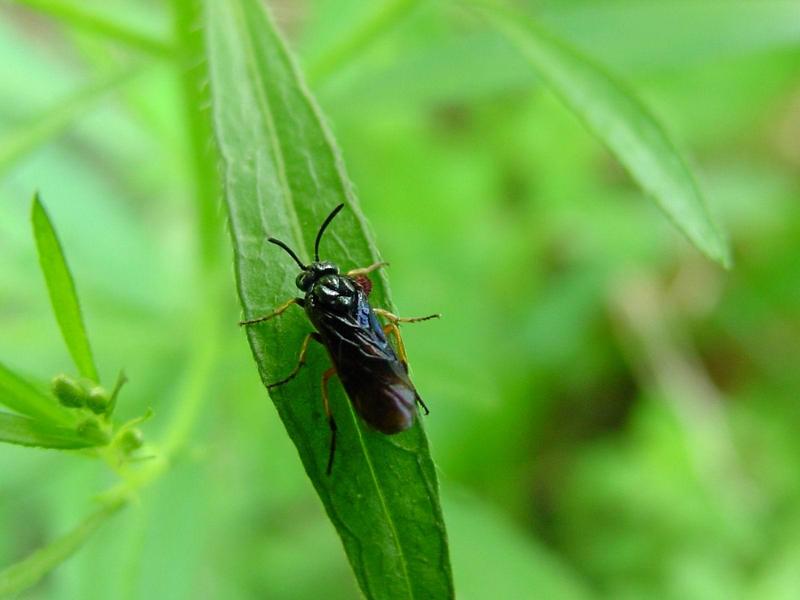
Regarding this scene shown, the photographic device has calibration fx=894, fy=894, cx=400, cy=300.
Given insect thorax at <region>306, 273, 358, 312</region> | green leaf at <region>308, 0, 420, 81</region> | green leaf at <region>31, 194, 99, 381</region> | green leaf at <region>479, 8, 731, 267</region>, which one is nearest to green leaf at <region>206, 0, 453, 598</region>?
insect thorax at <region>306, 273, 358, 312</region>

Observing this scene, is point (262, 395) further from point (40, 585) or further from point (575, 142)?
point (575, 142)

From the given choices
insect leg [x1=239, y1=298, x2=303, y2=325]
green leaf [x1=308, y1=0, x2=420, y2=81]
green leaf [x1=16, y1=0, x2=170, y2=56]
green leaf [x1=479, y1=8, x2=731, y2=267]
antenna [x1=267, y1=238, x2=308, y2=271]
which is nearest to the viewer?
insect leg [x1=239, y1=298, x2=303, y2=325]

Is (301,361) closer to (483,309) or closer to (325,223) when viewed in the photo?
(325,223)

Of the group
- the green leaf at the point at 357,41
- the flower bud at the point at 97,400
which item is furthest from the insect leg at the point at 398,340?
the green leaf at the point at 357,41

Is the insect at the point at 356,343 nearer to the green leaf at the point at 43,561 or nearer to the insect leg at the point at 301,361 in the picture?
the insect leg at the point at 301,361

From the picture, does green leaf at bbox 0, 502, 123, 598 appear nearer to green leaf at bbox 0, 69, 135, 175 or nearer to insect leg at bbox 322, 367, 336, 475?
insect leg at bbox 322, 367, 336, 475

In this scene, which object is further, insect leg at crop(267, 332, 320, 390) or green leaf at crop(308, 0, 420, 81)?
green leaf at crop(308, 0, 420, 81)

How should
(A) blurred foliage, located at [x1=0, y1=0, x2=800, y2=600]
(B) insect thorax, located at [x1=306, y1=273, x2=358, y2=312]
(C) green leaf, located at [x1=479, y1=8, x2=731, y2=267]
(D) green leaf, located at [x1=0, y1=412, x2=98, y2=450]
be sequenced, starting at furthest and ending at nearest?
(A) blurred foliage, located at [x1=0, y1=0, x2=800, y2=600] < (B) insect thorax, located at [x1=306, y1=273, x2=358, y2=312] < (C) green leaf, located at [x1=479, y1=8, x2=731, y2=267] < (D) green leaf, located at [x1=0, y1=412, x2=98, y2=450]
